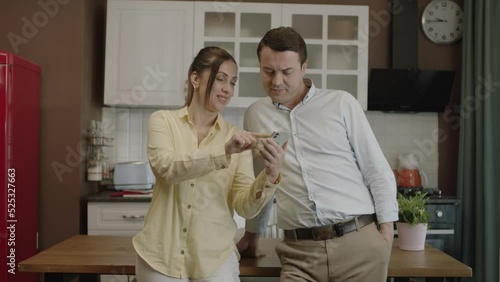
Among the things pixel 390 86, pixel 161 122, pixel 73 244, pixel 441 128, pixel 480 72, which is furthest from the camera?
pixel 441 128

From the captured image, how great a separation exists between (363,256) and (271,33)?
798 mm

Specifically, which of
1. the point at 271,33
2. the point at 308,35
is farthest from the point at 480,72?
the point at 271,33

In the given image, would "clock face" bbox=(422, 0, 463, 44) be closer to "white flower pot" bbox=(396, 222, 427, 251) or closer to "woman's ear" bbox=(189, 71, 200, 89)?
"white flower pot" bbox=(396, 222, 427, 251)

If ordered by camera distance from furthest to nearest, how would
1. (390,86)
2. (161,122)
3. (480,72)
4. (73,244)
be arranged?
(390,86), (480,72), (73,244), (161,122)

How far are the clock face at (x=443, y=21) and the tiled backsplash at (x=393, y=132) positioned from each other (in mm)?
624

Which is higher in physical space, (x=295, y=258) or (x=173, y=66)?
(x=173, y=66)

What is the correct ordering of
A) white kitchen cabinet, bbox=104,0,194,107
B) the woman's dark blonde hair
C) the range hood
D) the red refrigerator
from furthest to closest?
the range hood < white kitchen cabinet, bbox=104,0,194,107 < the red refrigerator < the woman's dark blonde hair

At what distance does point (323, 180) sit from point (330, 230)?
0.55ft

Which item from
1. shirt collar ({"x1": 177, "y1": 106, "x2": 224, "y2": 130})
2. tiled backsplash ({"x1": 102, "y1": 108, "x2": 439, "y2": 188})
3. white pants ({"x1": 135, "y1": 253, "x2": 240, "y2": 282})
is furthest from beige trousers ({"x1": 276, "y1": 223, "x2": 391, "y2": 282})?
tiled backsplash ({"x1": 102, "y1": 108, "x2": 439, "y2": 188})

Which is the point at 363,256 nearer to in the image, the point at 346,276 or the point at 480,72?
the point at 346,276

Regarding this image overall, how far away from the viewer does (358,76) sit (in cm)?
378

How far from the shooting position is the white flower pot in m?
2.00

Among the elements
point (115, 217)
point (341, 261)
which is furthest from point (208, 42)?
point (341, 261)
